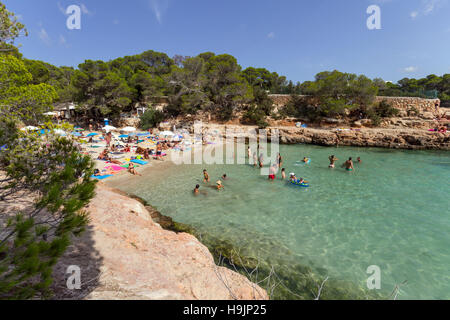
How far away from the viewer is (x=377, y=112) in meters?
29.4

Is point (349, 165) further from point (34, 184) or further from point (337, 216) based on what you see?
point (34, 184)

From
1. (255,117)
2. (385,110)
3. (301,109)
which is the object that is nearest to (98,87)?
(255,117)

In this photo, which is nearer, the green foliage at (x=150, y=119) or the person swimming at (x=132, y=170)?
the person swimming at (x=132, y=170)

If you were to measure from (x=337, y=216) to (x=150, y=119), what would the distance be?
29.1 metres

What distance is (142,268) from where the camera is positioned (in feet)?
15.3

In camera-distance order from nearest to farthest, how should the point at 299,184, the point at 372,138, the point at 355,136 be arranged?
the point at 299,184 < the point at 372,138 < the point at 355,136

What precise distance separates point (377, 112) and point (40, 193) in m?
37.5

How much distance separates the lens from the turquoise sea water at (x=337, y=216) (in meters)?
6.41

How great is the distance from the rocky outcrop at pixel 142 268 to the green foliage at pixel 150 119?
26.4 metres

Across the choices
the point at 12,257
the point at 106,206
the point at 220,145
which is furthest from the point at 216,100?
the point at 12,257

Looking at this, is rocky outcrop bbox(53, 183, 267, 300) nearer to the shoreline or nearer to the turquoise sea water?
the shoreline

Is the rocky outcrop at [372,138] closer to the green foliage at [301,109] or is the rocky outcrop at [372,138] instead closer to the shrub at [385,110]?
the green foliage at [301,109]

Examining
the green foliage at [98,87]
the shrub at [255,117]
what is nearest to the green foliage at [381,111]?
the shrub at [255,117]
